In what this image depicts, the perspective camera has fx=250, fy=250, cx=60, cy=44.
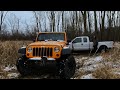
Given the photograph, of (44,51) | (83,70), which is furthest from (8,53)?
(83,70)

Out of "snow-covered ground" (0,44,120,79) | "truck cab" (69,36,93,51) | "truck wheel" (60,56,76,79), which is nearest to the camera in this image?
"truck wheel" (60,56,76,79)

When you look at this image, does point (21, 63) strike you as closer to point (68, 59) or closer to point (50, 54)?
point (50, 54)

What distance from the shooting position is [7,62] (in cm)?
1105

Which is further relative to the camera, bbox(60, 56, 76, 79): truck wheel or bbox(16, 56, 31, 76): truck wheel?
bbox(16, 56, 31, 76): truck wheel

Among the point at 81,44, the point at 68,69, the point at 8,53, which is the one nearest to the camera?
the point at 68,69

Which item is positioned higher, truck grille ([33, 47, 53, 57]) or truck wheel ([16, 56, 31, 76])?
truck grille ([33, 47, 53, 57])

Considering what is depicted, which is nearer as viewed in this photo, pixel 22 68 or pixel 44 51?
pixel 44 51

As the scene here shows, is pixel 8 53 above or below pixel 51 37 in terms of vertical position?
below

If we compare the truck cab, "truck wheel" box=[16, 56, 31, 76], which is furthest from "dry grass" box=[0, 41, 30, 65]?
the truck cab

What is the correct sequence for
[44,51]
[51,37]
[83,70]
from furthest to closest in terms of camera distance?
1. [51,37]
2. [83,70]
3. [44,51]

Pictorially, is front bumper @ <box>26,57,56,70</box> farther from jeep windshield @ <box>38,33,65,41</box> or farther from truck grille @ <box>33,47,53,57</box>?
jeep windshield @ <box>38,33,65,41</box>

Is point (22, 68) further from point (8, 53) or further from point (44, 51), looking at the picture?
point (8, 53)

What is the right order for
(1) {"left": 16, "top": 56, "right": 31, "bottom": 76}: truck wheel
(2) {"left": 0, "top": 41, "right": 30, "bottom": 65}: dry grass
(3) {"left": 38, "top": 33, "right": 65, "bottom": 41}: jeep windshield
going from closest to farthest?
(1) {"left": 16, "top": 56, "right": 31, "bottom": 76}: truck wheel < (3) {"left": 38, "top": 33, "right": 65, "bottom": 41}: jeep windshield < (2) {"left": 0, "top": 41, "right": 30, "bottom": 65}: dry grass
